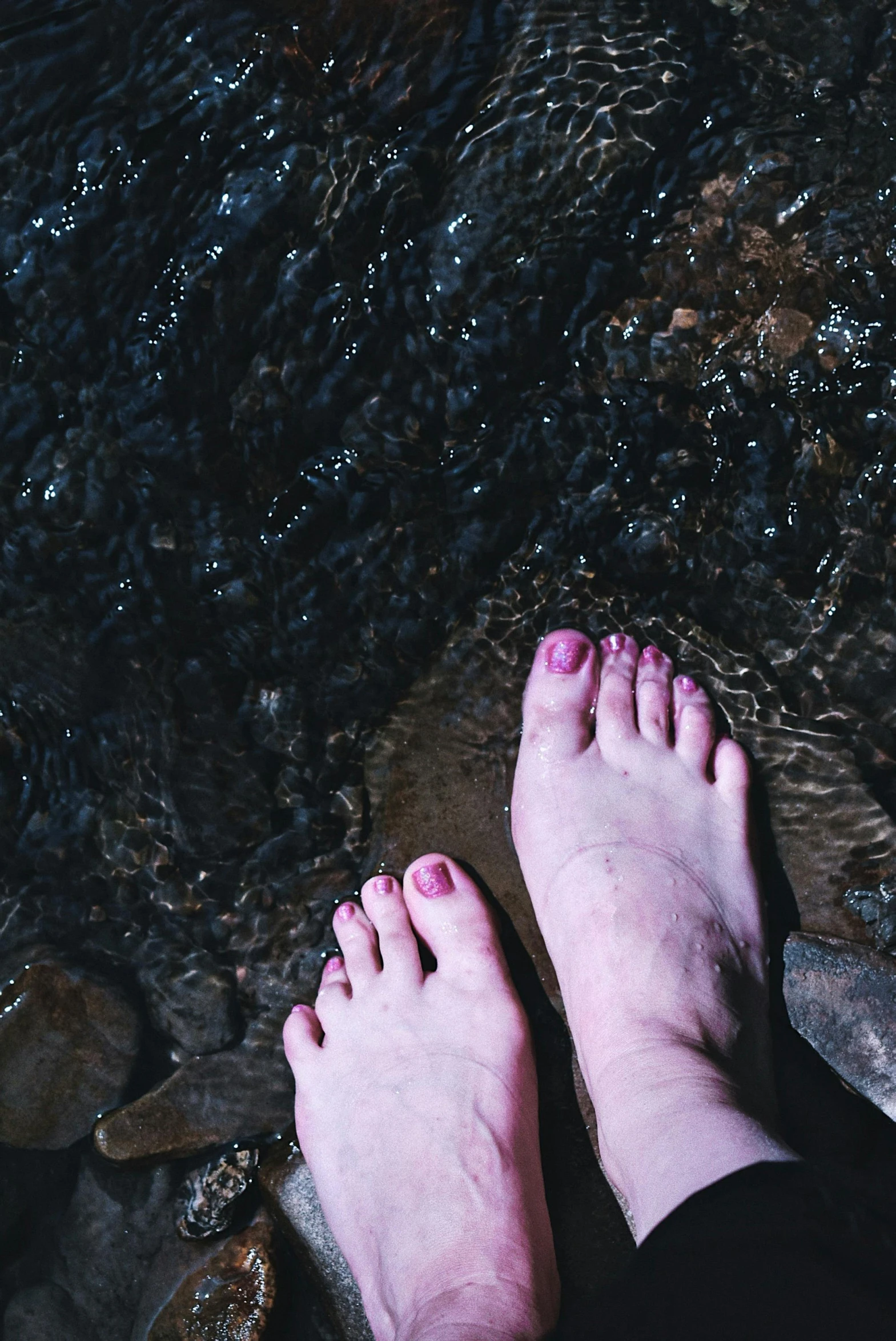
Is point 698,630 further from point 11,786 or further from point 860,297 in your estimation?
point 11,786

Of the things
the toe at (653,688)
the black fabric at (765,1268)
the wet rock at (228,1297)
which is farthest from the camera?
the toe at (653,688)

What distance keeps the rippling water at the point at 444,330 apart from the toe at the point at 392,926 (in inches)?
20.5

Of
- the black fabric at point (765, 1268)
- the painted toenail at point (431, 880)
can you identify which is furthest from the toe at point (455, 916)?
the black fabric at point (765, 1268)

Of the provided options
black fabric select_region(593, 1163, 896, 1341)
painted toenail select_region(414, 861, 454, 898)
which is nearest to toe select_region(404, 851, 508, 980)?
painted toenail select_region(414, 861, 454, 898)

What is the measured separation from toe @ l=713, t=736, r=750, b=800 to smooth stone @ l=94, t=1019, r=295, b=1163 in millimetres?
1187

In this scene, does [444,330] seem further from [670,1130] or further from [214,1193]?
[214,1193]

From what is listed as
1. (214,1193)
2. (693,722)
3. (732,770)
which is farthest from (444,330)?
(214,1193)

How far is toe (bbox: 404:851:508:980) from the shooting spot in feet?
6.86

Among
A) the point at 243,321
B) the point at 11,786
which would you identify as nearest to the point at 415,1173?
the point at 11,786

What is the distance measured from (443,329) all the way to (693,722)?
0.97m

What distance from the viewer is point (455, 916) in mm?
2098

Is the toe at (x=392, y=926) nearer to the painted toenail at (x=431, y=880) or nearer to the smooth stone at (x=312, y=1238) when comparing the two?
the painted toenail at (x=431, y=880)

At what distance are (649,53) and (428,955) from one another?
1899 mm

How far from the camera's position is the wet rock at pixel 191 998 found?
2.14m
